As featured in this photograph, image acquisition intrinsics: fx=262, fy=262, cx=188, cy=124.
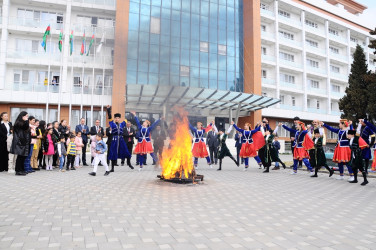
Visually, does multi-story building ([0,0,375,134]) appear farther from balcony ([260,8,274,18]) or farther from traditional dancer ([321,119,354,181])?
traditional dancer ([321,119,354,181])

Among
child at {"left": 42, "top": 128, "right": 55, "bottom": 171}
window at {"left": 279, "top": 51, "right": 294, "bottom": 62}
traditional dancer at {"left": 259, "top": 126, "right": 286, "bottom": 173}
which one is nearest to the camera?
child at {"left": 42, "top": 128, "right": 55, "bottom": 171}

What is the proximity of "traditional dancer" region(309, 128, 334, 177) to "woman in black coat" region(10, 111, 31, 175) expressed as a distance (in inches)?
398

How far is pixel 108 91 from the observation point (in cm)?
2764

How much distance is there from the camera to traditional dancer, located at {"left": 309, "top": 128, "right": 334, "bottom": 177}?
31.9ft

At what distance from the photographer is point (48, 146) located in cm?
1002

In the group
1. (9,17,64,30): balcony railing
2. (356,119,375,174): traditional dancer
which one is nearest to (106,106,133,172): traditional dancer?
(356,119,375,174): traditional dancer

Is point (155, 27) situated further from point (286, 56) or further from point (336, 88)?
point (336, 88)

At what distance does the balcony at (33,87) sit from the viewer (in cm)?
2553

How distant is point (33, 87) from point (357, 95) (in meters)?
30.8

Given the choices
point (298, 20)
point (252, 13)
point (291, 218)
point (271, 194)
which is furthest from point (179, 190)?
point (298, 20)

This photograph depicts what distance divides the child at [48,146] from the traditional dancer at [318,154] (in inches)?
393

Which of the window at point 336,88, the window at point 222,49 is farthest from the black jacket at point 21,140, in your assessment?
the window at point 336,88

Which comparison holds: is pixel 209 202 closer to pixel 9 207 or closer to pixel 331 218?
pixel 331 218

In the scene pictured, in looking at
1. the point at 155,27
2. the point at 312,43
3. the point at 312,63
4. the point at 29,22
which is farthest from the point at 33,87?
the point at 312,43
